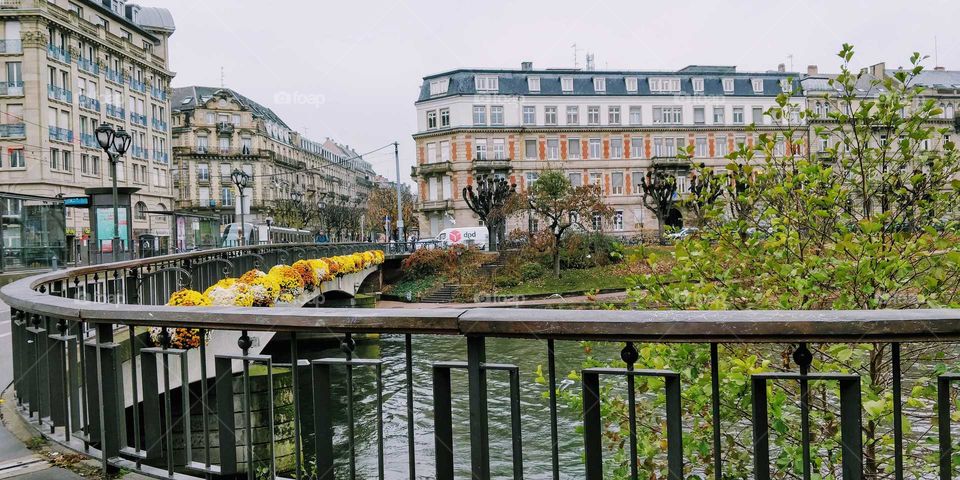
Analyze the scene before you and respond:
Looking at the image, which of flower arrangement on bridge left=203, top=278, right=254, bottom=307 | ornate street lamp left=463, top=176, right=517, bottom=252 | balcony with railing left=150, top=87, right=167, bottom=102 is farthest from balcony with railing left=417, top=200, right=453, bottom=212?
flower arrangement on bridge left=203, top=278, right=254, bottom=307

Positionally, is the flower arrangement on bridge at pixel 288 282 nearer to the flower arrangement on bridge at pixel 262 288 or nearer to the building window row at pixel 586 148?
the flower arrangement on bridge at pixel 262 288

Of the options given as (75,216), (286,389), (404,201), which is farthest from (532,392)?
(404,201)

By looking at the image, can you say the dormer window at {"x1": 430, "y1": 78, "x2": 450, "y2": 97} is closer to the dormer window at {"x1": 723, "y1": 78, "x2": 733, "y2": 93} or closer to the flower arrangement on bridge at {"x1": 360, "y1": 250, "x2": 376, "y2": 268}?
the dormer window at {"x1": 723, "y1": 78, "x2": 733, "y2": 93}

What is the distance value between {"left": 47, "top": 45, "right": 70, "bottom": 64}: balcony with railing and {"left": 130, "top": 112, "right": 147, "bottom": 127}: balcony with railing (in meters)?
8.74

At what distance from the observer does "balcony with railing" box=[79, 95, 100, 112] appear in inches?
1944

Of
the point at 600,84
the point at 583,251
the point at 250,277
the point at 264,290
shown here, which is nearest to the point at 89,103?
the point at 583,251

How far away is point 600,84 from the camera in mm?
65000

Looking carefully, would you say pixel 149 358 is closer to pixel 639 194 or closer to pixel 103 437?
pixel 103 437

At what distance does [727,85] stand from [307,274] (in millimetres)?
55851

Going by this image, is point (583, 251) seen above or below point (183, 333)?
below

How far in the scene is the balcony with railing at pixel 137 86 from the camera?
2224 inches

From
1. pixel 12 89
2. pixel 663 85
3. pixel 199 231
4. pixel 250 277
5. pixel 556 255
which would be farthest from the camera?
pixel 663 85

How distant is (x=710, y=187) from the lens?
7.30 metres

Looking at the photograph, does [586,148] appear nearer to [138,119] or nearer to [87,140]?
[138,119]
